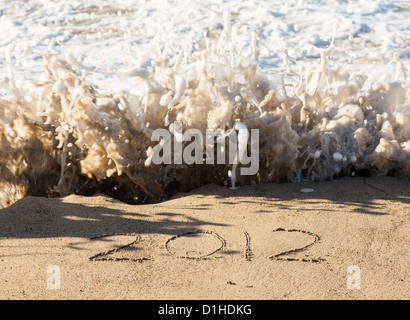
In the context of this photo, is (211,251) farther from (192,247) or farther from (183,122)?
(183,122)

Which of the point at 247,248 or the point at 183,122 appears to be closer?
the point at 247,248

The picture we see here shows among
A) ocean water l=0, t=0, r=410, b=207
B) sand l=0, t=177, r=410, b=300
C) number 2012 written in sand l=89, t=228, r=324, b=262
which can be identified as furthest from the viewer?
ocean water l=0, t=0, r=410, b=207

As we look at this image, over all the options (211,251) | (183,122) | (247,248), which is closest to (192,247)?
(211,251)

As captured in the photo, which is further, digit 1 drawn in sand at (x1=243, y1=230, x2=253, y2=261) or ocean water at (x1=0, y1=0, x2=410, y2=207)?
ocean water at (x1=0, y1=0, x2=410, y2=207)

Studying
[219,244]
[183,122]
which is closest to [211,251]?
[219,244]

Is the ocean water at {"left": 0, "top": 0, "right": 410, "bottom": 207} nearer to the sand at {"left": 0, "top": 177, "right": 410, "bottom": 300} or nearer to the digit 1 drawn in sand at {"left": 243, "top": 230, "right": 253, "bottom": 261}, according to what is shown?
the sand at {"left": 0, "top": 177, "right": 410, "bottom": 300}

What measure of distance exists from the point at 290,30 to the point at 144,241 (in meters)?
5.31

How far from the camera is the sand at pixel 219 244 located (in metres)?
2.04

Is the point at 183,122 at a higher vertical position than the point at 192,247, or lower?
higher

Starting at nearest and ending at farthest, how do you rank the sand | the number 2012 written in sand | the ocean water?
the sand
the number 2012 written in sand
the ocean water

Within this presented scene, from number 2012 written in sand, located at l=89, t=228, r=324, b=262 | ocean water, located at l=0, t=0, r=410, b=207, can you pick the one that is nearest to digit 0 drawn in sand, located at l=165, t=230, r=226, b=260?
number 2012 written in sand, located at l=89, t=228, r=324, b=262

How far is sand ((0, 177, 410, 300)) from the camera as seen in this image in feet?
6.68

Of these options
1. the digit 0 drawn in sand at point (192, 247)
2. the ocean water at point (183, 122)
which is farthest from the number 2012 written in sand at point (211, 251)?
the ocean water at point (183, 122)

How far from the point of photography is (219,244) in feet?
7.69
